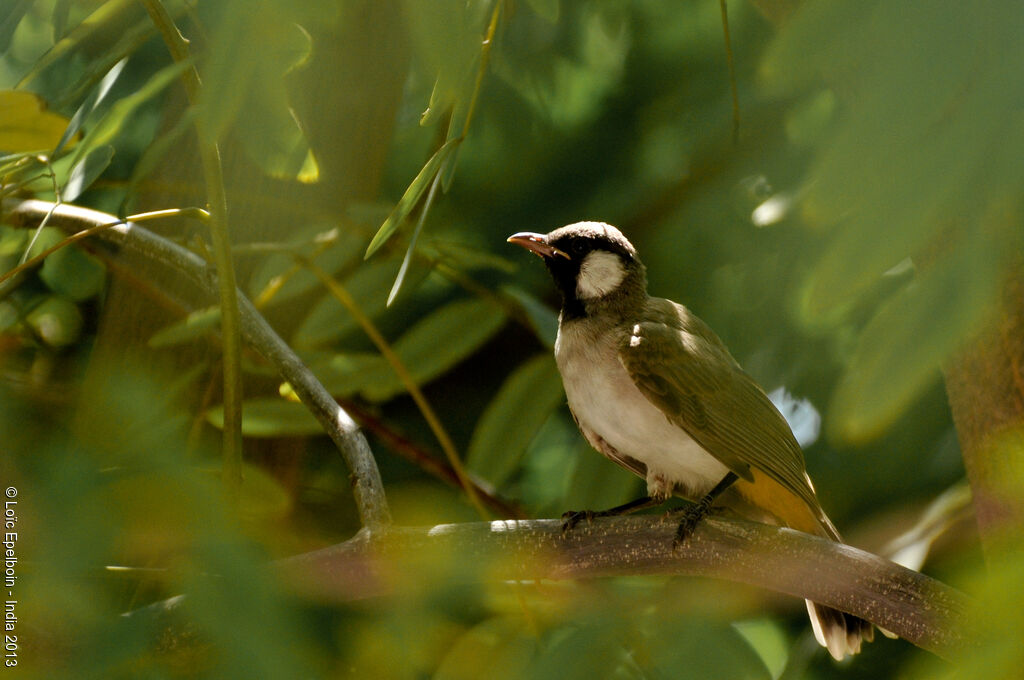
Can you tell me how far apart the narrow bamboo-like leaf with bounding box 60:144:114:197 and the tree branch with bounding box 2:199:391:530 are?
3.1 inches

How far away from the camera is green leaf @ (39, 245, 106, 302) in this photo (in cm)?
288

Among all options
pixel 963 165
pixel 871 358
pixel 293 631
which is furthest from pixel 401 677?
pixel 963 165

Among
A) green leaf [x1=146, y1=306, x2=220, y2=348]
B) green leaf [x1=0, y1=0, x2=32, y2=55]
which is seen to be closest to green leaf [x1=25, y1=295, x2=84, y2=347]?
green leaf [x1=146, y1=306, x2=220, y2=348]

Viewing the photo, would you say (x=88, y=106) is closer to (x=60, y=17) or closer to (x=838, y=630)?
(x=60, y=17)

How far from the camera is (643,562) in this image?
192 centimetres

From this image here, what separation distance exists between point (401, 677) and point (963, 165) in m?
0.81

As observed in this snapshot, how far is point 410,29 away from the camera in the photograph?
3.85 ft

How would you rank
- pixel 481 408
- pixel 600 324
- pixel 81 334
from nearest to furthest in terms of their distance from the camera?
pixel 600 324, pixel 81 334, pixel 481 408

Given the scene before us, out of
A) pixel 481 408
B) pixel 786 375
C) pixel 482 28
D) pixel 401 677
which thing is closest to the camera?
pixel 401 677

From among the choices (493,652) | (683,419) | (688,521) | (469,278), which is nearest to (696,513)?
(688,521)

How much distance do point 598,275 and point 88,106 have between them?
1.43m

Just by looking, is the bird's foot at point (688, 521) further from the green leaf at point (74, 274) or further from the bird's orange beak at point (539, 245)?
the green leaf at point (74, 274)

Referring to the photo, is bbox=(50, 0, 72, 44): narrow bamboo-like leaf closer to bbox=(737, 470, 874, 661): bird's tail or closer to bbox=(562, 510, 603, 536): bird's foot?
bbox=(562, 510, 603, 536): bird's foot

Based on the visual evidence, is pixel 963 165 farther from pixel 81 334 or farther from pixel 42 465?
pixel 81 334
